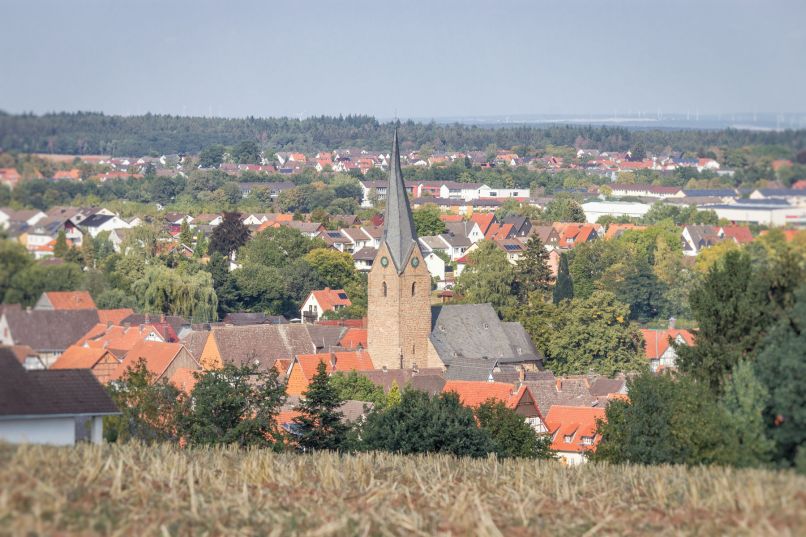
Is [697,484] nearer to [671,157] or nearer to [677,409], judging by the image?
[677,409]

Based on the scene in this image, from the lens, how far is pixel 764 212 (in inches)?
1042

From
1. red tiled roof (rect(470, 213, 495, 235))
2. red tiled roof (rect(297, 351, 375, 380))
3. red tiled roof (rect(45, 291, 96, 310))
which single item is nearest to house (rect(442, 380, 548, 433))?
red tiled roof (rect(297, 351, 375, 380))

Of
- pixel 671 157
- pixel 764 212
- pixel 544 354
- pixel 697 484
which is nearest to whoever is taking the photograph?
pixel 697 484

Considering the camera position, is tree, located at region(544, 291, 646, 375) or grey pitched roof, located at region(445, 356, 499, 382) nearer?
grey pitched roof, located at region(445, 356, 499, 382)

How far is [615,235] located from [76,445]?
86.6 metres

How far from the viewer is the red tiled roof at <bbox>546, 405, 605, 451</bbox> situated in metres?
38.6

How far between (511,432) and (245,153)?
162134mm

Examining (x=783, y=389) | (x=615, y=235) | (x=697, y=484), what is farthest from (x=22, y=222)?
(x=615, y=235)

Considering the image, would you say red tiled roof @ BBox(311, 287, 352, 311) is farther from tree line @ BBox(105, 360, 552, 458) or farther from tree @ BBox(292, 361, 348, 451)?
tree @ BBox(292, 361, 348, 451)

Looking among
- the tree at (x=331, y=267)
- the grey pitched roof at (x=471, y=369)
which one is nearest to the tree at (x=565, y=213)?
the tree at (x=331, y=267)

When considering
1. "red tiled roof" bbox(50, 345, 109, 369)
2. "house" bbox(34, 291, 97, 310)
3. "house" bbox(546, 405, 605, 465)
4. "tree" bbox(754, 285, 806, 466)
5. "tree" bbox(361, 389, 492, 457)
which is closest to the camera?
"house" bbox(34, 291, 97, 310)

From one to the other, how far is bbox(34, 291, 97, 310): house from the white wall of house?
157cm

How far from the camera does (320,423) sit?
2989cm

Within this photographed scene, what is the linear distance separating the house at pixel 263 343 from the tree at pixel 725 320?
26603 millimetres
